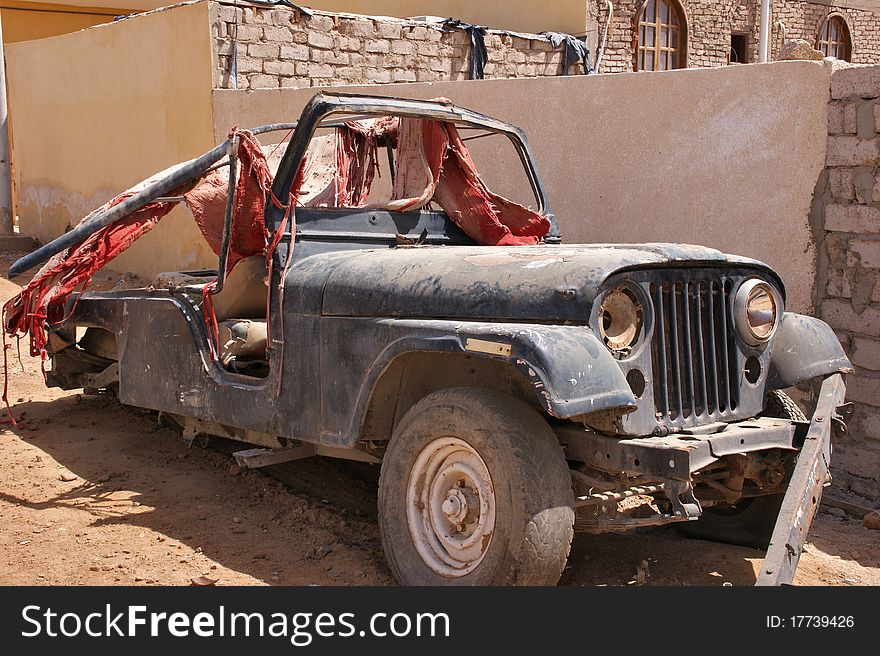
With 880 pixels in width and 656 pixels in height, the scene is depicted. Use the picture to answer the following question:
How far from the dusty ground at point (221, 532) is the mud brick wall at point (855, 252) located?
0.51m

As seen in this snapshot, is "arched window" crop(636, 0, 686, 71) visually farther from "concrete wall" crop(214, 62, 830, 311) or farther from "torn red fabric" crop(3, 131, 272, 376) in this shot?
"torn red fabric" crop(3, 131, 272, 376)

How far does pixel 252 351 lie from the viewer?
14.3 ft

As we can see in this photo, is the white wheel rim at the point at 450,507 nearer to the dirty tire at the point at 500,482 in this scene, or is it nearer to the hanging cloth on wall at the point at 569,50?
the dirty tire at the point at 500,482

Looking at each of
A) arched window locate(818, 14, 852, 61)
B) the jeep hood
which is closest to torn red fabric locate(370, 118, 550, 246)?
the jeep hood

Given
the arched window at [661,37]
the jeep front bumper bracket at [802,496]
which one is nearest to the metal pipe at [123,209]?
the jeep front bumper bracket at [802,496]

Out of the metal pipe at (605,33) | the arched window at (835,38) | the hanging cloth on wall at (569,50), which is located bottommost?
the hanging cloth on wall at (569,50)

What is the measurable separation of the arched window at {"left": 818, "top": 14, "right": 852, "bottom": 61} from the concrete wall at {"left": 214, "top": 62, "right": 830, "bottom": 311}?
14042mm

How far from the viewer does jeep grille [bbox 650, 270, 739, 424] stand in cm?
341

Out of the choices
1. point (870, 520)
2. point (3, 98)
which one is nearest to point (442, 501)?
point (870, 520)

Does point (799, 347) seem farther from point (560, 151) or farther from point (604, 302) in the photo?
point (560, 151)

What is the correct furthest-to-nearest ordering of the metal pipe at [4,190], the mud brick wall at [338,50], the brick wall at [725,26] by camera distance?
the brick wall at [725,26] → the metal pipe at [4,190] → the mud brick wall at [338,50]

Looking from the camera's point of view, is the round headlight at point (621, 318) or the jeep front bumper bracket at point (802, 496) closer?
the jeep front bumper bracket at point (802, 496)

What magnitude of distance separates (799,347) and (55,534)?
10.2ft

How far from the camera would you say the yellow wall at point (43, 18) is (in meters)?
16.4
